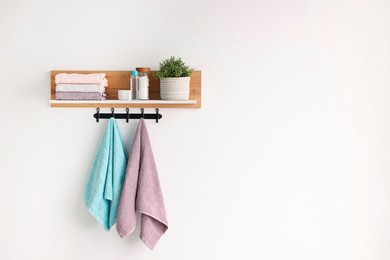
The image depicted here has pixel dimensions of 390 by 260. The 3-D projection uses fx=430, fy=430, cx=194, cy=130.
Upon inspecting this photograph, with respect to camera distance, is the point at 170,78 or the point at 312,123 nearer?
the point at 170,78

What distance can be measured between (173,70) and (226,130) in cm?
40

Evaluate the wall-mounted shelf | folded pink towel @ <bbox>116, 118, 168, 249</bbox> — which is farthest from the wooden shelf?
folded pink towel @ <bbox>116, 118, 168, 249</bbox>

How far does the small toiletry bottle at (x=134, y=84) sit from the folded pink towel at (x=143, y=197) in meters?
0.14

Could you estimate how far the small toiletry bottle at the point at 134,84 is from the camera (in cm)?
202

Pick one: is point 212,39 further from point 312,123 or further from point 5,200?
point 5,200

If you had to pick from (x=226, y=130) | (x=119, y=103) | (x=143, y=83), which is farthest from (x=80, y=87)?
(x=226, y=130)

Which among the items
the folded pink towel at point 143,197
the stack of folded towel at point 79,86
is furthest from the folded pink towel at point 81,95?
the folded pink towel at point 143,197

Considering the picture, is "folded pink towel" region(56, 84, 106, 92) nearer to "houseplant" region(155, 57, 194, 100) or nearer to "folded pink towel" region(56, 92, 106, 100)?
"folded pink towel" region(56, 92, 106, 100)

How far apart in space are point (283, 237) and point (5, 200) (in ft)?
4.58

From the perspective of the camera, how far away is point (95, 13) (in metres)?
2.12

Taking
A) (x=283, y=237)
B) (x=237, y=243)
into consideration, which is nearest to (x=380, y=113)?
(x=283, y=237)

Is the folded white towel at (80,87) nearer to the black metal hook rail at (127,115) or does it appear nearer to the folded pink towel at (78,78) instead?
the folded pink towel at (78,78)

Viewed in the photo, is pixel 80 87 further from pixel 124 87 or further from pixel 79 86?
pixel 124 87

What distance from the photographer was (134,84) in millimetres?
2049
